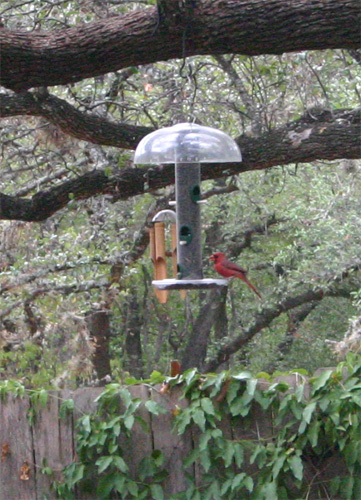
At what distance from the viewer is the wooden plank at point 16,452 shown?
14.0 ft

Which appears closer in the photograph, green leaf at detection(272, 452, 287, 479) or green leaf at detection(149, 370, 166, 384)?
green leaf at detection(272, 452, 287, 479)

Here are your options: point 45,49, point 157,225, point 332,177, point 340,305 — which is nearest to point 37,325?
point 332,177

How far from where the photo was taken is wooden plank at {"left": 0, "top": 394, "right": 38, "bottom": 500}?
14.0ft

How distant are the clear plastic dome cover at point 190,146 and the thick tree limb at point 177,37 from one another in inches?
15.2

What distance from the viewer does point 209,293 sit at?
12.8 metres

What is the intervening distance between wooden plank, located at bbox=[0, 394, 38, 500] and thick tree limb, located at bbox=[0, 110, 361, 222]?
140cm

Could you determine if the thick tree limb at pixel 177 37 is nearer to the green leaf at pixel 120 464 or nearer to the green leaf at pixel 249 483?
the green leaf at pixel 120 464

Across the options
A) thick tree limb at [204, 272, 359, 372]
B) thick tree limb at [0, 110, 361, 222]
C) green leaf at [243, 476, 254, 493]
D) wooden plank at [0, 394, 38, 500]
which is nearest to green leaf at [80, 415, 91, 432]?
wooden plank at [0, 394, 38, 500]

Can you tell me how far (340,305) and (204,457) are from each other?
957 cm

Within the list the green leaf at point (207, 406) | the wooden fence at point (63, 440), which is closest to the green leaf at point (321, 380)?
the wooden fence at point (63, 440)

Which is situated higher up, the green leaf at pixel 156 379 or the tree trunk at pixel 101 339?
the green leaf at pixel 156 379

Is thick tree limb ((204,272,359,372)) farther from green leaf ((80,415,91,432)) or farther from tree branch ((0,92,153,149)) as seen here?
green leaf ((80,415,91,432))

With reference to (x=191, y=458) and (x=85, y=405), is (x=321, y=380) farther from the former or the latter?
(x=85, y=405)

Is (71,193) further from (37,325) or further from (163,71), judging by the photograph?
(37,325)
